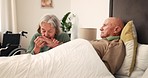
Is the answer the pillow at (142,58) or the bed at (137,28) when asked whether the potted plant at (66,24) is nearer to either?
the bed at (137,28)

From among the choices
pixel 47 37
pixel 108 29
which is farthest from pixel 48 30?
pixel 108 29

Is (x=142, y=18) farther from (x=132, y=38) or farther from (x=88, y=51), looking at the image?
(x=88, y=51)

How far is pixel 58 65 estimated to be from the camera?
133 cm

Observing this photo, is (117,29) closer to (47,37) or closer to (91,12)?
(47,37)

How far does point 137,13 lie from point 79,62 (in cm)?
A: 76

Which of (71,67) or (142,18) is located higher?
(142,18)

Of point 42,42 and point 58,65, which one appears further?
point 42,42

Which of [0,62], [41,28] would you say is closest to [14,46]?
[41,28]

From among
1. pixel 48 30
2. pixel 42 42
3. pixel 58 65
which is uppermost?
pixel 48 30

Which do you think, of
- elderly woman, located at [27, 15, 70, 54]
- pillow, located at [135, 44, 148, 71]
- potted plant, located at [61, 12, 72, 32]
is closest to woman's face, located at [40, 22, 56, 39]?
elderly woman, located at [27, 15, 70, 54]

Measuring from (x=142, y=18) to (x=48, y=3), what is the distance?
242cm

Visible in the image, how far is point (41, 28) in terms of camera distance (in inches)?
74.1

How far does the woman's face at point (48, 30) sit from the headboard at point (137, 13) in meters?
0.68

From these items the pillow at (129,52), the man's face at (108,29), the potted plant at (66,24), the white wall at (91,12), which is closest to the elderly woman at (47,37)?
the man's face at (108,29)
